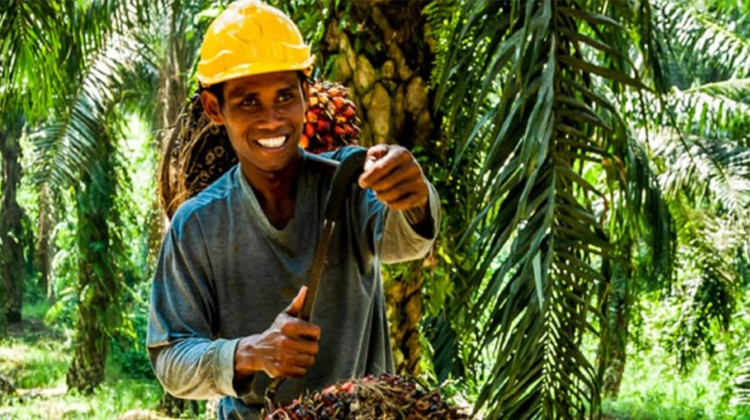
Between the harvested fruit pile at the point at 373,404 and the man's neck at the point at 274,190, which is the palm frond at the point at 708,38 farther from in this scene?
the harvested fruit pile at the point at 373,404

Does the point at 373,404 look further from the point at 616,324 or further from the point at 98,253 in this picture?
the point at 98,253

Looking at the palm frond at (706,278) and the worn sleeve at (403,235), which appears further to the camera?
the palm frond at (706,278)

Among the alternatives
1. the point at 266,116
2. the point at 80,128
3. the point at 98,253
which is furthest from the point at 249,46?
the point at 98,253

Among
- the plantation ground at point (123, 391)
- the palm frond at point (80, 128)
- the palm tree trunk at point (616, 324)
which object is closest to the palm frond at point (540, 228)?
the palm tree trunk at point (616, 324)

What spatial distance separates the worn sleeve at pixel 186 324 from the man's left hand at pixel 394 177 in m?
0.36

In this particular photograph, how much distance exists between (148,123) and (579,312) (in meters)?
12.2

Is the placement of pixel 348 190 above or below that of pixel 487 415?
above

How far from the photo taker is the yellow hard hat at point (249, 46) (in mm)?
2141

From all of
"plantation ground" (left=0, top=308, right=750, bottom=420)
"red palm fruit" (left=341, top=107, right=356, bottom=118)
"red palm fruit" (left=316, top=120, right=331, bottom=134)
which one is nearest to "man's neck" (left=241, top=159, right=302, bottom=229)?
"red palm fruit" (left=316, top=120, right=331, bottom=134)

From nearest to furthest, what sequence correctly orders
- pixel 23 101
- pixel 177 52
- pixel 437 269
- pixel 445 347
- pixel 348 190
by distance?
1. pixel 348 190
2. pixel 437 269
3. pixel 23 101
4. pixel 445 347
5. pixel 177 52

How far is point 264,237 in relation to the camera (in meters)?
2.22

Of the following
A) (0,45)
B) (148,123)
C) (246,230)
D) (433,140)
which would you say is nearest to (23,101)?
(0,45)

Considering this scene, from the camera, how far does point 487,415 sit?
227cm

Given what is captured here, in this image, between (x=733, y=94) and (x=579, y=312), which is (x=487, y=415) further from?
(x=733, y=94)
